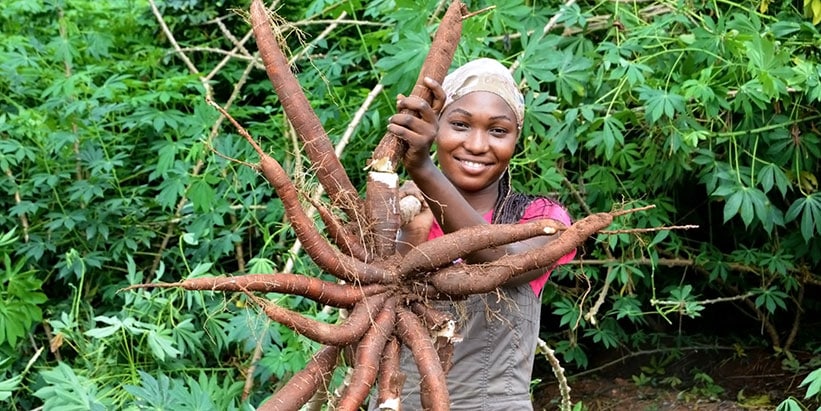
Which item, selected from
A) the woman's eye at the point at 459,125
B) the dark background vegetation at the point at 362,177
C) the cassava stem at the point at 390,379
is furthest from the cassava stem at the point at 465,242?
the dark background vegetation at the point at 362,177

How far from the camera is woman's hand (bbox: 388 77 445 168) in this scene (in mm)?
1452

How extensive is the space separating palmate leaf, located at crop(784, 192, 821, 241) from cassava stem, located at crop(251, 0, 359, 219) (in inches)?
73.7

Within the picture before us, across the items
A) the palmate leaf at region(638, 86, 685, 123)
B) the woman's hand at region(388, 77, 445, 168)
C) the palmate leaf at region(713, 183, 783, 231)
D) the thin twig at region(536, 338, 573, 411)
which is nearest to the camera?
the woman's hand at region(388, 77, 445, 168)

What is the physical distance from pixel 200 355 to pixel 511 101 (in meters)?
1.55

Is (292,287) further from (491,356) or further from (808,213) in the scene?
(808,213)

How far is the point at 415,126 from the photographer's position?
146 centimetres

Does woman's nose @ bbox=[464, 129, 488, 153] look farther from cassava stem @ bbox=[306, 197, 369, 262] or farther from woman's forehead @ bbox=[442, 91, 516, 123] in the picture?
cassava stem @ bbox=[306, 197, 369, 262]

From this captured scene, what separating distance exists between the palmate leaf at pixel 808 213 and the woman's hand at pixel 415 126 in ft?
6.20

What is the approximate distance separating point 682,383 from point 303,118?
2.44 m

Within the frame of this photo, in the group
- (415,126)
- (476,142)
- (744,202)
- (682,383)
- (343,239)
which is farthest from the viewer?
(682,383)

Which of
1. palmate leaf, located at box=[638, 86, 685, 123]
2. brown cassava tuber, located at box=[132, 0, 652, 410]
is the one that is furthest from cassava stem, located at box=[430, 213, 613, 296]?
palmate leaf, located at box=[638, 86, 685, 123]

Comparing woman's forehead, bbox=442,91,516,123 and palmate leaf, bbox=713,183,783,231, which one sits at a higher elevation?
woman's forehead, bbox=442,91,516,123

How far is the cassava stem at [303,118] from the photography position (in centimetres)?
162

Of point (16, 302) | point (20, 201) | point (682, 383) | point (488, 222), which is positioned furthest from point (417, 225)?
point (682, 383)
